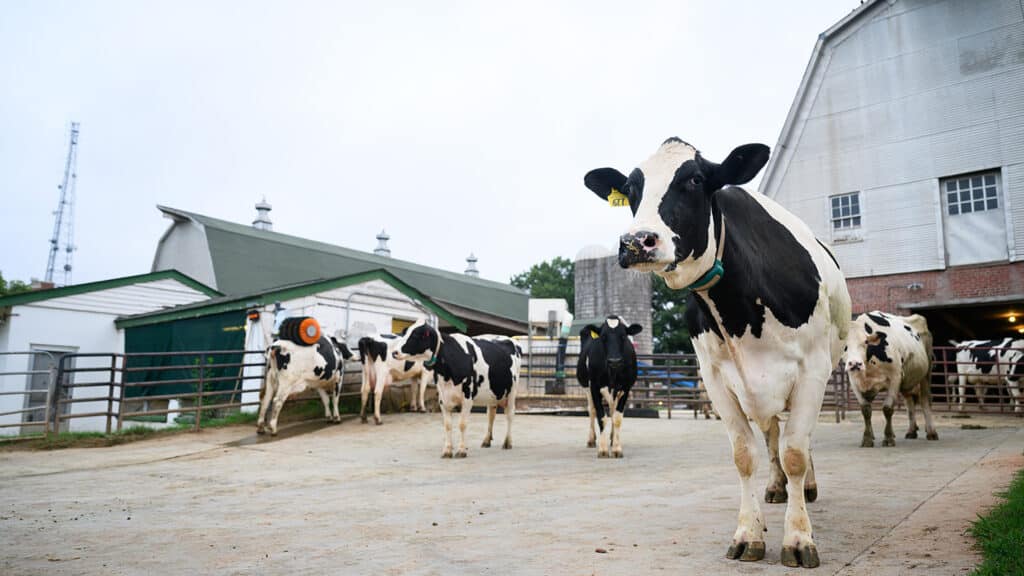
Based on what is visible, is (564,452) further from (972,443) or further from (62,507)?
(62,507)

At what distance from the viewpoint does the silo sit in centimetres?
2741

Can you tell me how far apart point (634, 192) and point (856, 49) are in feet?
59.2

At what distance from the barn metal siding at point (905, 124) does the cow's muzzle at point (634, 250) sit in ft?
55.5

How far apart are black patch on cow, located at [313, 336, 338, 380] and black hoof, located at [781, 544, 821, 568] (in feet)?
36.3

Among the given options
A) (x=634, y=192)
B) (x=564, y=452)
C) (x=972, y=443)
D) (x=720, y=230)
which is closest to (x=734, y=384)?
(x=720, y=230)

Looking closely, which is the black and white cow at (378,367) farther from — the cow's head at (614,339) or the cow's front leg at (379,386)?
the cow's head at (614,339)

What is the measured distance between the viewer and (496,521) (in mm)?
4777

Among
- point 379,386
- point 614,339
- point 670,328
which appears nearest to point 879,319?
point 614,339

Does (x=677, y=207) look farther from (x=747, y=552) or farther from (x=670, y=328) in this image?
(x=670, y=328)

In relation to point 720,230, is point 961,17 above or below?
above

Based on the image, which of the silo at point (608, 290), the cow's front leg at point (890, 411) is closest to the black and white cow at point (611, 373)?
the cow's front leg at point (890, 411)

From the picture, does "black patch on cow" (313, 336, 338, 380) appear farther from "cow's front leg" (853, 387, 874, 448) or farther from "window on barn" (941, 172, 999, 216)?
"window on barn" (941, 172, 999, 216)

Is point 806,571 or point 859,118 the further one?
point 859,118

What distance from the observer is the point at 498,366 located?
1042cm
